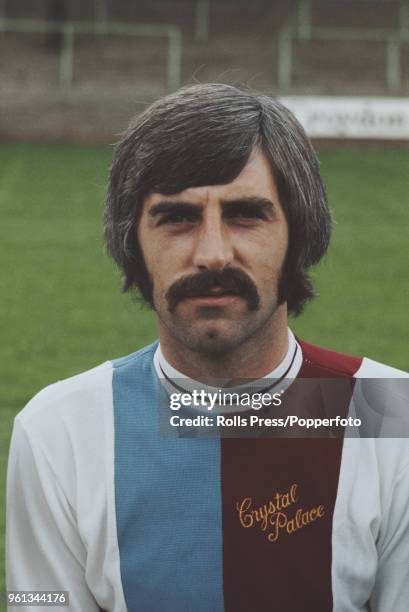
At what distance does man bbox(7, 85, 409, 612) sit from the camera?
257cm

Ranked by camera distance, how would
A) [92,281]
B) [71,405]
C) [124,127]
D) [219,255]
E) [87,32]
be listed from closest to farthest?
[219,255] → [71,405] → [124,127] → [92,281] → [87,32]

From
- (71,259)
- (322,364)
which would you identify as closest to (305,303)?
(322,364)

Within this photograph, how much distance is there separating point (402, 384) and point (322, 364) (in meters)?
0.20

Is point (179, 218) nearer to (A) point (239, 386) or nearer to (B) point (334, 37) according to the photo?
(A) point (239, 386)

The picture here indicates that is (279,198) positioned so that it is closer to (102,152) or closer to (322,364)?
(322,364)

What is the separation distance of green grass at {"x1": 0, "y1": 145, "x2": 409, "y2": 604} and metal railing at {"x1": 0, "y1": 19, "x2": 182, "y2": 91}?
16.4ft

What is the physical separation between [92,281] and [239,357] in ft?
31.1

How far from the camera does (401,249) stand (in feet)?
44.7

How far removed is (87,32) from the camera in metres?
26.2

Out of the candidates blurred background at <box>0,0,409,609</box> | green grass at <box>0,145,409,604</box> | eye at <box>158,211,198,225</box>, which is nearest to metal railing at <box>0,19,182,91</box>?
blurred background at <box>0,0,409,609</box>

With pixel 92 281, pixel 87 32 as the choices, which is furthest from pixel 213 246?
pixel 87 32

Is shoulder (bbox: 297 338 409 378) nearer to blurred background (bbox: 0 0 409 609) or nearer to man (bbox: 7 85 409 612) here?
man (bbox: 7 85 409 612)
